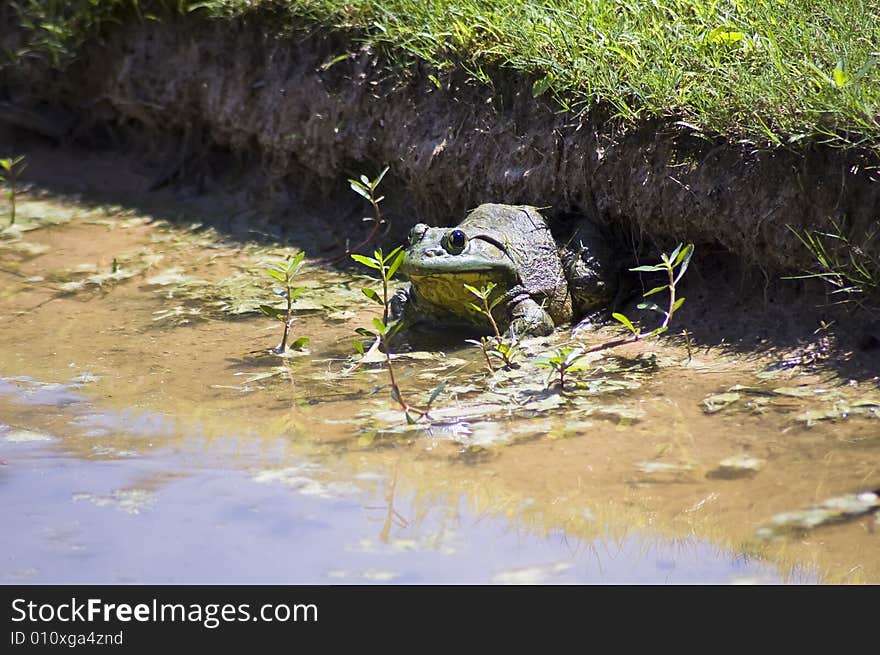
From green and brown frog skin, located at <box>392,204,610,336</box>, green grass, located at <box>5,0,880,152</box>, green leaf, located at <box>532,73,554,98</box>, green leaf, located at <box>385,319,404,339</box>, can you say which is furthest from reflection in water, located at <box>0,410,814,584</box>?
green leaf, located at <box>532,73,554,98</box>

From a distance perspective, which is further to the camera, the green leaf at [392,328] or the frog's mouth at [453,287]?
the frog's mouth at [453,287]

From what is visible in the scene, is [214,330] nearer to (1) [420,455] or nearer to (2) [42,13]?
(1) [420,455]

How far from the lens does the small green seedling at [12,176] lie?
672 cm

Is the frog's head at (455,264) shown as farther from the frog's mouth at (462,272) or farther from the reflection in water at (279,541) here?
the reflection in water at (279,541)

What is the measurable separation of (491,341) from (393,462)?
4.54ft

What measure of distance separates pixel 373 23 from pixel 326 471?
3142 mm

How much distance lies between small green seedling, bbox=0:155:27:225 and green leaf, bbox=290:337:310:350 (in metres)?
2.73

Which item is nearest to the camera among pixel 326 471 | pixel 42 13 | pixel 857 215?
pixel 326 471

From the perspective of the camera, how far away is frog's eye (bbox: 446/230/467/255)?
16.2ft

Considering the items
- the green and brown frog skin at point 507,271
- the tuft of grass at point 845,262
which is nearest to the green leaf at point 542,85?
the green and brown frog skin at point 507,271

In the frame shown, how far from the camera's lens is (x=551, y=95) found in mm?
5344

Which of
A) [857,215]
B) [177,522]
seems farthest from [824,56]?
[177,522]

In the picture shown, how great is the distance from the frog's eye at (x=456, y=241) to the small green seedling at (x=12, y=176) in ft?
10.2

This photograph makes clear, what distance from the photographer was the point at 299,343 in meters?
4.81
